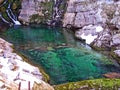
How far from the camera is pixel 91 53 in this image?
47094mm

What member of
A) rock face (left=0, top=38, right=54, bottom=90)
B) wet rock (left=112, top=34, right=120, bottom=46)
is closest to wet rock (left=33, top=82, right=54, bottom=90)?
rock face (left=0, top=38, right=54, bottom=90)

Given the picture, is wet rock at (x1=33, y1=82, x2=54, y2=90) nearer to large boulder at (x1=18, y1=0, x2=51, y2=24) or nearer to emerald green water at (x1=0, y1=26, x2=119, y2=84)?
emerald green water at (x1=0, y1=26, x2=119, y2=84)

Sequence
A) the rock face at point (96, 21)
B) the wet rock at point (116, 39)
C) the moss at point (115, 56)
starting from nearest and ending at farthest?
the moss at point (115, 56) → the wet rock at point (116, 39) → the rock face at point (96, 21)

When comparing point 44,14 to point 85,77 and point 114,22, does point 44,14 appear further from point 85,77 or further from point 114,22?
point 85,77

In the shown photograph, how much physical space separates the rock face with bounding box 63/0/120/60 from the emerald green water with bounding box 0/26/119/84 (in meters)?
2.91

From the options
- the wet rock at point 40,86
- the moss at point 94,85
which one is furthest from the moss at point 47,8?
the wet rock at point 40,86

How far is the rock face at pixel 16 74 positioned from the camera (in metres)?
28.8

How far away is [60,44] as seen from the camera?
52.0 meters

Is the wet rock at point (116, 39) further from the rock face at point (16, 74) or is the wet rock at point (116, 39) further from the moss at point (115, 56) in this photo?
the rock face at point (16, 74)

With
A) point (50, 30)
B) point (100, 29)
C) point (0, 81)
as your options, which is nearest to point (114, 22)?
point (100, 29)

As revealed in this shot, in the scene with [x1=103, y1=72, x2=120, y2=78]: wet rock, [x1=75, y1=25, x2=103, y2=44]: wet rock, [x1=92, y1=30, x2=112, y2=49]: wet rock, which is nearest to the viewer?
[x1=103, y1=72, x2=120, y2=78]: wet rock

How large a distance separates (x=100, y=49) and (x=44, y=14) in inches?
1072

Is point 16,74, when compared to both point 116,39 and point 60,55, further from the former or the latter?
point 116,39

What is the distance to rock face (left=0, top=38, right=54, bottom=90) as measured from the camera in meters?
28.8
